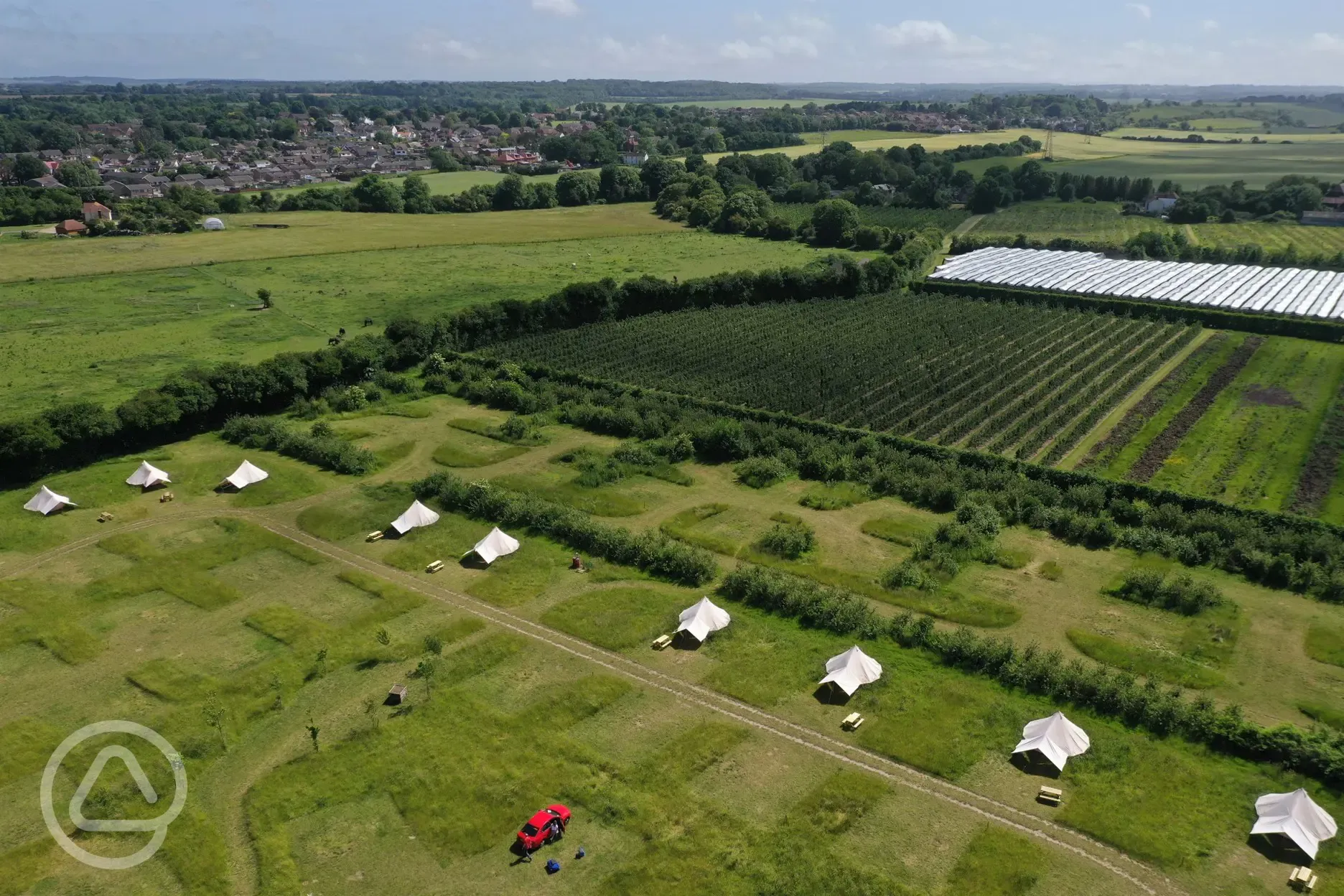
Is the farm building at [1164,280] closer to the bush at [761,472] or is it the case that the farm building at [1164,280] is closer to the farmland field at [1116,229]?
the farmland field at [1116,229]

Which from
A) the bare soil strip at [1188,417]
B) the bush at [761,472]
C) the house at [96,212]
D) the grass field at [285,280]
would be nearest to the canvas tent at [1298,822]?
the bare soil strip at [1188,417]

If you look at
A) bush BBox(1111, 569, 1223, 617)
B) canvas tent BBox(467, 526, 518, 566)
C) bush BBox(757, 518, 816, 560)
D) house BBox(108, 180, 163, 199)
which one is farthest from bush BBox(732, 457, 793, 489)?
house BBox(108, 180, 163, 199)

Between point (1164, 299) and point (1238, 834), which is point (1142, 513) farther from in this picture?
point (1164, 299)

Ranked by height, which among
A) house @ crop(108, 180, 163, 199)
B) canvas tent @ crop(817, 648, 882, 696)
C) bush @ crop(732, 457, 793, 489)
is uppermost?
house @ crop(108, 180, 163, 199)

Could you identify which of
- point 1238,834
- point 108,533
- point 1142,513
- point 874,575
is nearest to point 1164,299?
point 1142,513

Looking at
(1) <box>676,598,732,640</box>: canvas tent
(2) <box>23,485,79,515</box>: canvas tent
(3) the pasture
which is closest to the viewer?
(3) the pasture

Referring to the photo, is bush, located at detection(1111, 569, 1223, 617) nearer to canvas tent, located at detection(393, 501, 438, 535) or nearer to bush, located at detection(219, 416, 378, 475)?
canvas tent, located at detection(393, 501, 438, 535)

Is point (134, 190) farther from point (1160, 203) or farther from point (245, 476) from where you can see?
point (1160, 203)
